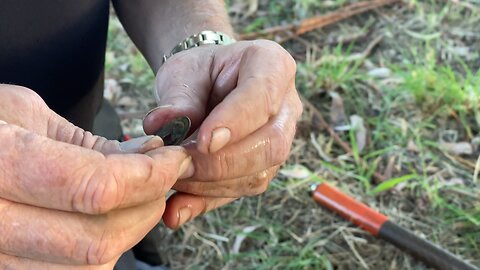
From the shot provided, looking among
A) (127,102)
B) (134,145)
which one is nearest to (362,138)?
(127,102)

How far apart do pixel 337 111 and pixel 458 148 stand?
357 mm

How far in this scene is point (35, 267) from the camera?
29.4 inches

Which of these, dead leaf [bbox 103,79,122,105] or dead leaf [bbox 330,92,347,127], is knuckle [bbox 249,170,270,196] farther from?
dead leaf [bbox 103,79,122,105]

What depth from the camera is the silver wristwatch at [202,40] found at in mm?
1107

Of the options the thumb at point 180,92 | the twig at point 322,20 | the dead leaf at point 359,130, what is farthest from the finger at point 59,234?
the twig at point 322,20

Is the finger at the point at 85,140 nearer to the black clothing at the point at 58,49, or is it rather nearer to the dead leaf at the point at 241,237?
the black clothing at the point at 58,49

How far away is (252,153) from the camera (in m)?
0.91

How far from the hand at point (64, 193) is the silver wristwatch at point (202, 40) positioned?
362 millimetres

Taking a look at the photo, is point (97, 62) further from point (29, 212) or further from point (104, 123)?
point (29, 212)

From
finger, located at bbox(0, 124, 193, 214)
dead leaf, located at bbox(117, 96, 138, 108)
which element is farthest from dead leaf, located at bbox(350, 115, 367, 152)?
finger, located at bbox(0, 124, 193, 214)

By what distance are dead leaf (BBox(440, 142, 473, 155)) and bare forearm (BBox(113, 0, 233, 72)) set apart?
839 mm

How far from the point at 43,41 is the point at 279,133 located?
465mm

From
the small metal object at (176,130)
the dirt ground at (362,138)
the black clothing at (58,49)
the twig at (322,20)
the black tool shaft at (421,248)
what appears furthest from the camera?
the twig at (322,20)

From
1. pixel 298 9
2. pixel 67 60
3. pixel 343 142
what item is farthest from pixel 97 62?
pixel 298 9
